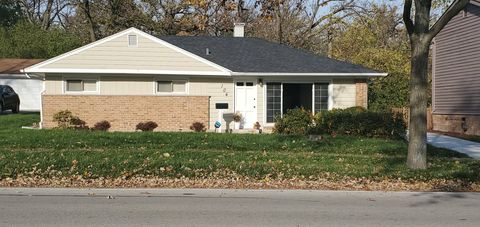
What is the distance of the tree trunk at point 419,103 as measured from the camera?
12000 mm

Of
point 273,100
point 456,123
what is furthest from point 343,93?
point 456,123

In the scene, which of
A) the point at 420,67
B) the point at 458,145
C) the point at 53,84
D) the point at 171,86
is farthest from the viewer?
the point at 171,86

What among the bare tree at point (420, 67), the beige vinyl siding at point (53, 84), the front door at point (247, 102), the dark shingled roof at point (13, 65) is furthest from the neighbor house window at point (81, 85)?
the dark shingled roof at point (13, 65)

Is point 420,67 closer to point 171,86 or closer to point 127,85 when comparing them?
point 171,86

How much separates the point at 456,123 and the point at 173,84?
12.5 m

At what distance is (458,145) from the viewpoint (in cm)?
1809

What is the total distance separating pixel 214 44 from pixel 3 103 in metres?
11.0

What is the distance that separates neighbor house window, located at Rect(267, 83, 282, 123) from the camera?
2316 cm

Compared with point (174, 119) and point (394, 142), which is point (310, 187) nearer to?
point (394, 142)

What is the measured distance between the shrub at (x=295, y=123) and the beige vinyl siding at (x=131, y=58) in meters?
3.91

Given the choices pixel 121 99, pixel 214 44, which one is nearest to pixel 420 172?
pixel 121 99

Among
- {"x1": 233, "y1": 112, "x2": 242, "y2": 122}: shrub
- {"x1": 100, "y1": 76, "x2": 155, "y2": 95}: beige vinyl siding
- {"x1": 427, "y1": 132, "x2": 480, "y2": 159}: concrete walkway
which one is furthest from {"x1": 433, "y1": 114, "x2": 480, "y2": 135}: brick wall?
{"x1": 100, "y1": 76, "x2": 155, "y2": 95}: beige vinyl siding

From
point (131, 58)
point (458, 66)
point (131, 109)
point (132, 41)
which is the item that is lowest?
point (131, 109)

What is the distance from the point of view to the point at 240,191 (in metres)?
10.2
